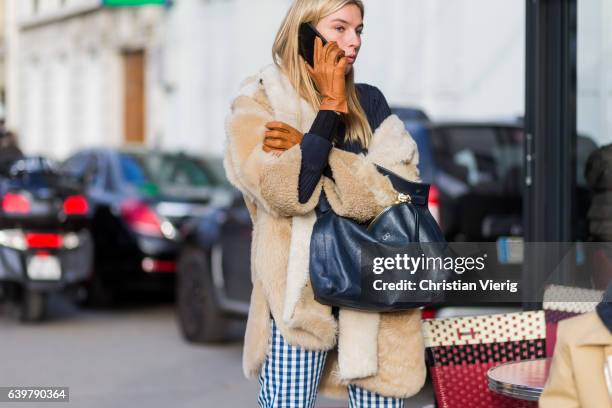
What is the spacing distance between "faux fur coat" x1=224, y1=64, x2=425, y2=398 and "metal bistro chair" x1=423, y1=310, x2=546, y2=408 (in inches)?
14.6

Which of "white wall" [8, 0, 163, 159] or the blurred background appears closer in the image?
the blurred background

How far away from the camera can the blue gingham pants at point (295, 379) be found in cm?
335

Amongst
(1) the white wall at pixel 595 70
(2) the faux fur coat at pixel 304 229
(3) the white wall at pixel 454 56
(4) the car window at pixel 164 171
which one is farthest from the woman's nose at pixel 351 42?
(4) the car window at pixel 164 171

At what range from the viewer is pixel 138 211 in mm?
10352

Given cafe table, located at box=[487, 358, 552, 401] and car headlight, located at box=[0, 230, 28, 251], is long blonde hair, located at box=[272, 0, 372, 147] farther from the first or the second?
car headlight, located at box=[0, 230, 28, 251]

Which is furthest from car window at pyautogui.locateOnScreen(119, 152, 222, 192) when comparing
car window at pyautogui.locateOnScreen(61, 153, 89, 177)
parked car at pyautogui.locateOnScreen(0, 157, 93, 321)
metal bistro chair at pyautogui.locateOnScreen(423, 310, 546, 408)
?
metal bistro chair at pyautogui.locateOnScreen(423, 310, 546, 408)

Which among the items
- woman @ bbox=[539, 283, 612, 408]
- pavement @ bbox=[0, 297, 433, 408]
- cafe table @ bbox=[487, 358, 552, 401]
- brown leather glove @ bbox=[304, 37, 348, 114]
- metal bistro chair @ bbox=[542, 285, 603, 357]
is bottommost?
pavement @ bbox=[0, 297, 433, 408]

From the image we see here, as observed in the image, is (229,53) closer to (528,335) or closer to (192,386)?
(192,386)

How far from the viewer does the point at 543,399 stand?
264cm

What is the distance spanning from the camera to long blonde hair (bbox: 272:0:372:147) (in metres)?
3.39

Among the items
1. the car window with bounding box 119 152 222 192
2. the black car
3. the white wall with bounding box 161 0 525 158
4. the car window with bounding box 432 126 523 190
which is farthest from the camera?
the white wall with bounding box 161 0 525 158

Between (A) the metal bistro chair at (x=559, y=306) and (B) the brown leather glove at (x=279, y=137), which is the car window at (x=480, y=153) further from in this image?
(B) the brown leather glove at (x=279, y=137)

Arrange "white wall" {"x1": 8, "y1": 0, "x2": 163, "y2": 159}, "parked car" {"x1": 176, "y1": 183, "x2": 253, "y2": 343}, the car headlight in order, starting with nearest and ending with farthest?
"parked car" {"x1": 176, "y1": 183, "x2": 253, "y2": 343} < the car headlight < "white wall" {"x1": 8, "y1": 0, "x2": 163, "y2": 159}

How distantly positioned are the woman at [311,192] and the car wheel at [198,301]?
5126 millimetres
